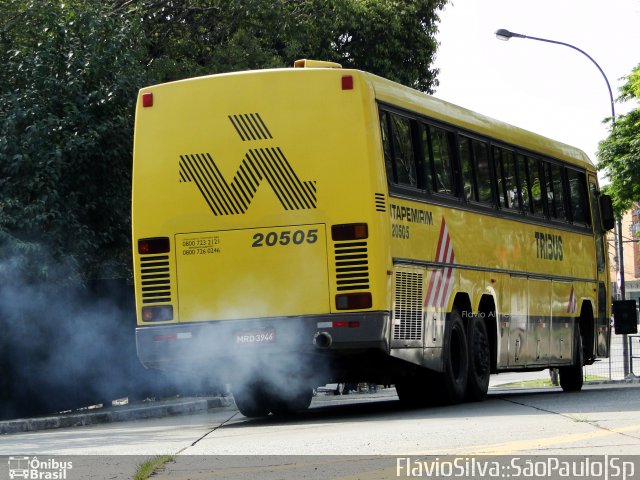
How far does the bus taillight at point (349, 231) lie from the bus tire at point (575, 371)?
28.0 ft

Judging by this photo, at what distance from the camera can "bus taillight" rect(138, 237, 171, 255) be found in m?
15.4

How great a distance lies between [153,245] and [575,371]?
9.39 metres

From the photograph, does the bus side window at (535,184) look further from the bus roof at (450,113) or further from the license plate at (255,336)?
the license plate at (255,336)

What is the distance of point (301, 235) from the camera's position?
48.3 ft

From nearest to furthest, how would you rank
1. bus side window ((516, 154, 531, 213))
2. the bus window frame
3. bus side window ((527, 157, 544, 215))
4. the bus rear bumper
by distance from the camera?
1. the bus rear bumper
2. the bus window frame
3. bus side window ((516, 154, 531, 213))
4. bus side window ((527, 157, 544, 215))

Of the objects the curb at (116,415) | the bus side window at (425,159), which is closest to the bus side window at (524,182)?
the bus side window at (425,159)

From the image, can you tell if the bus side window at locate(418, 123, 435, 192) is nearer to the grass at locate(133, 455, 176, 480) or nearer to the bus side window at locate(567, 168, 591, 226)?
the grass at locate(133, 455, 176, 480)

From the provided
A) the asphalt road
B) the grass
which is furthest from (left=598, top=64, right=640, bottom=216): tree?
the grass

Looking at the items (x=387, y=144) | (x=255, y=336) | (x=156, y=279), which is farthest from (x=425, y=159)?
(x=156, y=279)

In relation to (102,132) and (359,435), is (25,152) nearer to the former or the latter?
(102,132)

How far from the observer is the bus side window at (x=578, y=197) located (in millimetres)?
21953

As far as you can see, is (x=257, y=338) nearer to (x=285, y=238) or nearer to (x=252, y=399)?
(x=285, y=238)

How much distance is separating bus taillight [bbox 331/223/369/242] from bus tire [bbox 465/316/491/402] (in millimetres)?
3237

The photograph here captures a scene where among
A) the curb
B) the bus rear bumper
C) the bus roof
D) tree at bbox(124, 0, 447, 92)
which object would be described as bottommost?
the curb
